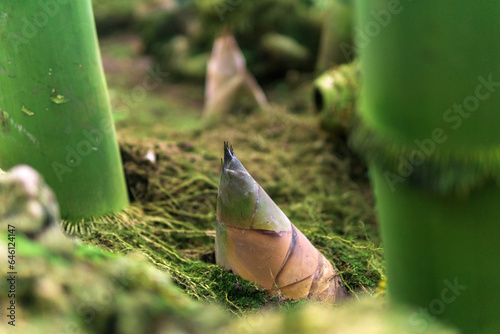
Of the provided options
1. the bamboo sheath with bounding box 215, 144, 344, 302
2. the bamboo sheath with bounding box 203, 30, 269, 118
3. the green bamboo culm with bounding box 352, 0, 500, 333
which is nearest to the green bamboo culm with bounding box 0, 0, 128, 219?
the bamboo sheath with bounding box 215, 144, 344, 302

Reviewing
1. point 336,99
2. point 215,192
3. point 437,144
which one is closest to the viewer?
point 437,144

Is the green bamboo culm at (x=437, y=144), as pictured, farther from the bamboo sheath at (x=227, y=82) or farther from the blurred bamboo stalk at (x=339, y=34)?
the blurred bamboo stalk at (x=339, y=34)

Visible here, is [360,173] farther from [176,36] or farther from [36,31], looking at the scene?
[176,36]

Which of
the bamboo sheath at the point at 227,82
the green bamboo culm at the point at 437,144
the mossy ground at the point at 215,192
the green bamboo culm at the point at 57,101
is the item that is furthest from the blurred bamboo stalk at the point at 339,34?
the green bamboo culm at the point at 437,144

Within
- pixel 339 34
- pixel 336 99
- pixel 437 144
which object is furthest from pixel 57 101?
pixel 339 34

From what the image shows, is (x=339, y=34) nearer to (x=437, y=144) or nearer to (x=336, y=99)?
(x=336, y=99)

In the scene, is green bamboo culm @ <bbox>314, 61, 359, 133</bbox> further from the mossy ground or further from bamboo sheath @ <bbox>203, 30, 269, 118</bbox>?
bamboo sheath @ <bbox>203, 30, 269, 118</bbox>
